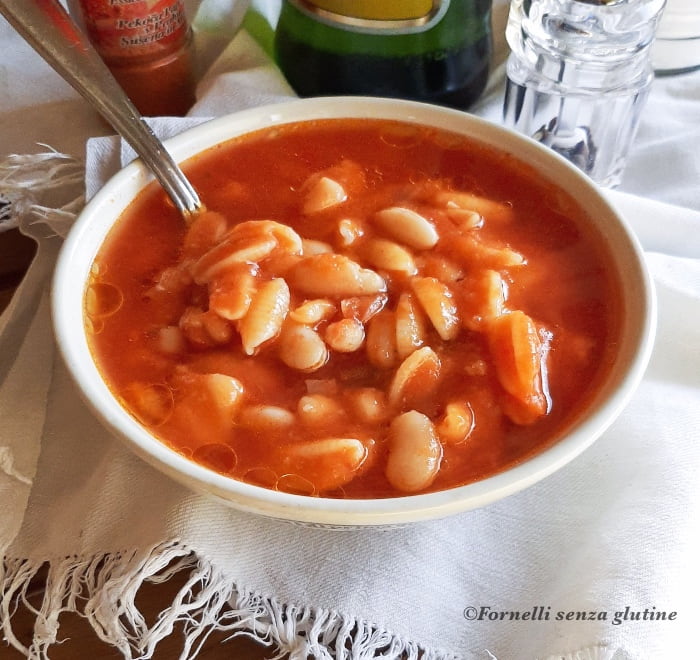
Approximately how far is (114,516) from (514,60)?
95 cm

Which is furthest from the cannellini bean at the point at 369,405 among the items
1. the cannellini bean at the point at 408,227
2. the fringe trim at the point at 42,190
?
the fringe trim at the point at 42,190

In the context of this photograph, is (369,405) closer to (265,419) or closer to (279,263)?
(265,419)

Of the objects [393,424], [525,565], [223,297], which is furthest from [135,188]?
[525,565]

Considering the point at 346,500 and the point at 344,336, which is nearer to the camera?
the point at 346,500

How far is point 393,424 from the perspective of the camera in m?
0.78

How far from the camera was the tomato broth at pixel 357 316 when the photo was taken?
30.8 inches

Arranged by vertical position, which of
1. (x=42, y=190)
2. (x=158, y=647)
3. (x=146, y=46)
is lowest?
(x=158, y=647)

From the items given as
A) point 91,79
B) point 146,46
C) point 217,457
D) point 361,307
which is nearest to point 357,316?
point 361,307

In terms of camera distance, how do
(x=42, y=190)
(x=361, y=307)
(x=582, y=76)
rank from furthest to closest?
(x=582, y=76) → (x=42, y=190) → (x=361, y=307)

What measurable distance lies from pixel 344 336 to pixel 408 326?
69mm

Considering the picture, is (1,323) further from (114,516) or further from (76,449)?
(114,516)

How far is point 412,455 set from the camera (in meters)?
0.75

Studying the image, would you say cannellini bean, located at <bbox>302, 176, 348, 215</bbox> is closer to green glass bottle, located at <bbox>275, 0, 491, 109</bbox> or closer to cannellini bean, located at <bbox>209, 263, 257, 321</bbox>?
cannellini bean, located at <bbox>209, 263, 257, 321</bbox>

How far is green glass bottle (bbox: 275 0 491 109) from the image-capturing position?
1218 mm
